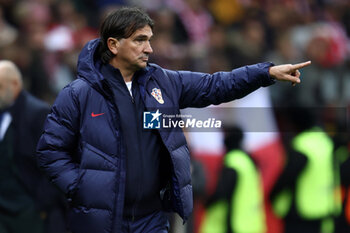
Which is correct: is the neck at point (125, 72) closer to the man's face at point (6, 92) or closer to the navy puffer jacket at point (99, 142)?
the navy puffer jacket at point (99, 142)

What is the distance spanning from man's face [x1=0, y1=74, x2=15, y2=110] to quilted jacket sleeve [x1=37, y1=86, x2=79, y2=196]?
6.25ft

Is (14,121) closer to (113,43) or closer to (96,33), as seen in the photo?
(113,43)

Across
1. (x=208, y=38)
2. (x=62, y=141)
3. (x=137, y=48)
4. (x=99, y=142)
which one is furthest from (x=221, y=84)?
(x=208, y=38)

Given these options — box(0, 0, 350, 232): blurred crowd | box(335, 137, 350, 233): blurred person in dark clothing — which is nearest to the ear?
box(335, 137, 350, 233): blurred person in dark clothing

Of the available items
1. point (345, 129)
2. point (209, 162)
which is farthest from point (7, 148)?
point (345, 129)

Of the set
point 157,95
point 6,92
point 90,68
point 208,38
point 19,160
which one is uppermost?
point 208,38

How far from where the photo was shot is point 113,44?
3846mm

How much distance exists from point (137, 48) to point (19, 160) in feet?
6.88

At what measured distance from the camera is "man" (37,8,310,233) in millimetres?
3635

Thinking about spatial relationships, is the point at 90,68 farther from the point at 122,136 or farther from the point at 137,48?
the point at 122,136

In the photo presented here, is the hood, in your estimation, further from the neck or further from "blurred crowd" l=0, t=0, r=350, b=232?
"blurred crowd" l=0, t=0, r=350, b=232

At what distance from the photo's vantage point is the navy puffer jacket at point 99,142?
362 centimetres

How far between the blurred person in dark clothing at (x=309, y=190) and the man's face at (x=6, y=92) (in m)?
2.22

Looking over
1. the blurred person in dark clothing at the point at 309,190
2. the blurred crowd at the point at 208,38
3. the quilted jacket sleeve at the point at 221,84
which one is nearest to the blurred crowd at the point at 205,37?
the blurred crowd at the point at 208,38
